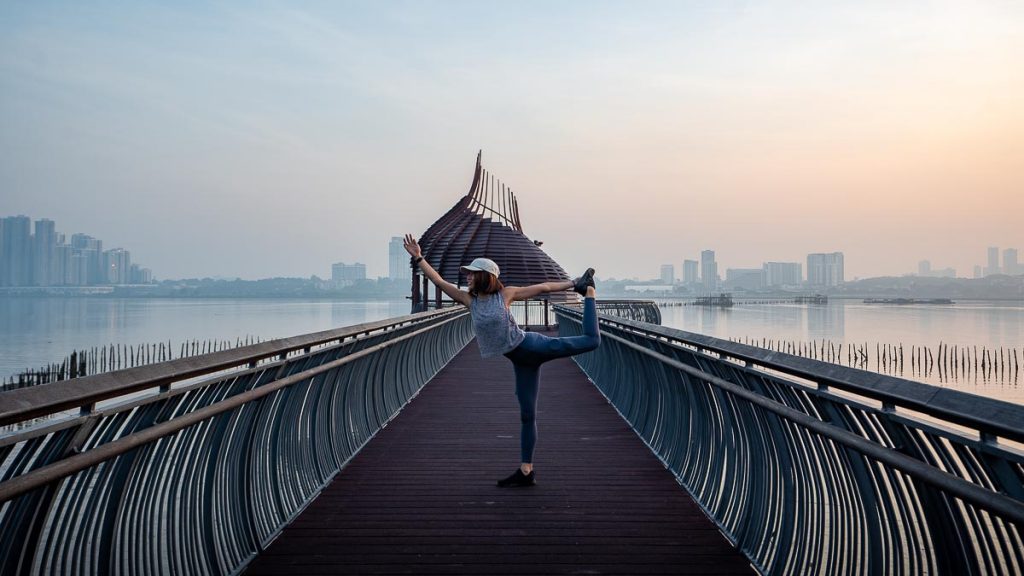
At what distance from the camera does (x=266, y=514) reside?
4484 mm

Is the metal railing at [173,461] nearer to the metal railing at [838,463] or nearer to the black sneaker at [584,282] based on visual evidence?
the black sneaker at [584,282]

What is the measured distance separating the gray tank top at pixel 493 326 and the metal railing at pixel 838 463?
129 centimetres

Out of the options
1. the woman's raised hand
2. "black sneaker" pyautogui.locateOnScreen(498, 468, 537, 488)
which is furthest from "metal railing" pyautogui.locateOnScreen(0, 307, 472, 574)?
"black sneaker" pyautogui.locateOnScreen(498, 468, 537, 488)

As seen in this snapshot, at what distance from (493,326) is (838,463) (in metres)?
2.44

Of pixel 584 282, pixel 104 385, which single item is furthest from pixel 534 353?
pixel 104 385

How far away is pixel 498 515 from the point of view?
4844 mm

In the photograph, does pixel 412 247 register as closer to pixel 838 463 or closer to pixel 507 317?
pixel 507 317

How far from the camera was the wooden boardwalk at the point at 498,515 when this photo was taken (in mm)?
4000

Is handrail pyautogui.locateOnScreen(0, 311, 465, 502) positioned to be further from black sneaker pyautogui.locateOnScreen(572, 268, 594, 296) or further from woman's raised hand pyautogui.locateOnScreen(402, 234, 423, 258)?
black sneaker pyautogui.locateOnScreen(572, 268, 594, 296)

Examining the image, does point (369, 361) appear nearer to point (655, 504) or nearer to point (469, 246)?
point (655, 504)

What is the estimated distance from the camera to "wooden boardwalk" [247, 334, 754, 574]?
4.00 metres

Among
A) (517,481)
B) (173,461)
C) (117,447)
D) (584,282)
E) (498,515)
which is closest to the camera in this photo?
(117,447)

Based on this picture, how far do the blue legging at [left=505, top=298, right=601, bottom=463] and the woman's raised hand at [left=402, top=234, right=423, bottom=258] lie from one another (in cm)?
105

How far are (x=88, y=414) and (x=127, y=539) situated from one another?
2.98 ft
